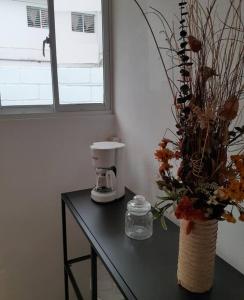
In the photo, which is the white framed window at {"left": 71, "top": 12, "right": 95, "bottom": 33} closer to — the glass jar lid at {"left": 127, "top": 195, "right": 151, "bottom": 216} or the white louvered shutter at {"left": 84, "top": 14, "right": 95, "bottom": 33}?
the white louvered shutter at {"left": 84, "top": 14, "right": 95, "bottom": 33}

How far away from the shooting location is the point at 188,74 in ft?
2.38

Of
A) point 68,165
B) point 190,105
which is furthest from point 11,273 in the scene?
point 190,105

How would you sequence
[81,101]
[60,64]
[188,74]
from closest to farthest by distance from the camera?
[188,74] < [60,64] < [81,101]

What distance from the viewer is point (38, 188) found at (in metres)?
1.79

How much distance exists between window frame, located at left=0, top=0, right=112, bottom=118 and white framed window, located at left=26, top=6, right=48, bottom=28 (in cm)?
3

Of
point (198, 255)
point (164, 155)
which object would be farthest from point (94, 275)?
point (164, 155)

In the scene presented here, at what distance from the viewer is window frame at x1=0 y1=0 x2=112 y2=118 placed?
1.69 metres

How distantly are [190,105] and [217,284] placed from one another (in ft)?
2.08

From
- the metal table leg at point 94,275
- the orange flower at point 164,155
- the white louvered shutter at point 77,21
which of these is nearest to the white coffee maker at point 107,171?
the metal table leg at point 94,275

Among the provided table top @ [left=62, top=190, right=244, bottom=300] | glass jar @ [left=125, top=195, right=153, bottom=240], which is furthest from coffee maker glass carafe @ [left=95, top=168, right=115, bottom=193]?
glass jar @ [left=125, top=195, right=153, bottom=240]

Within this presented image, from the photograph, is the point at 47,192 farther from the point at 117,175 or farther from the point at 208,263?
the point at 208,263

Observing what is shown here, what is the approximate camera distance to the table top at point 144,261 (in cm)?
88

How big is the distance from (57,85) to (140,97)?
61 centimetres

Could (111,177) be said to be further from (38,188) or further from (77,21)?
(77,21)
